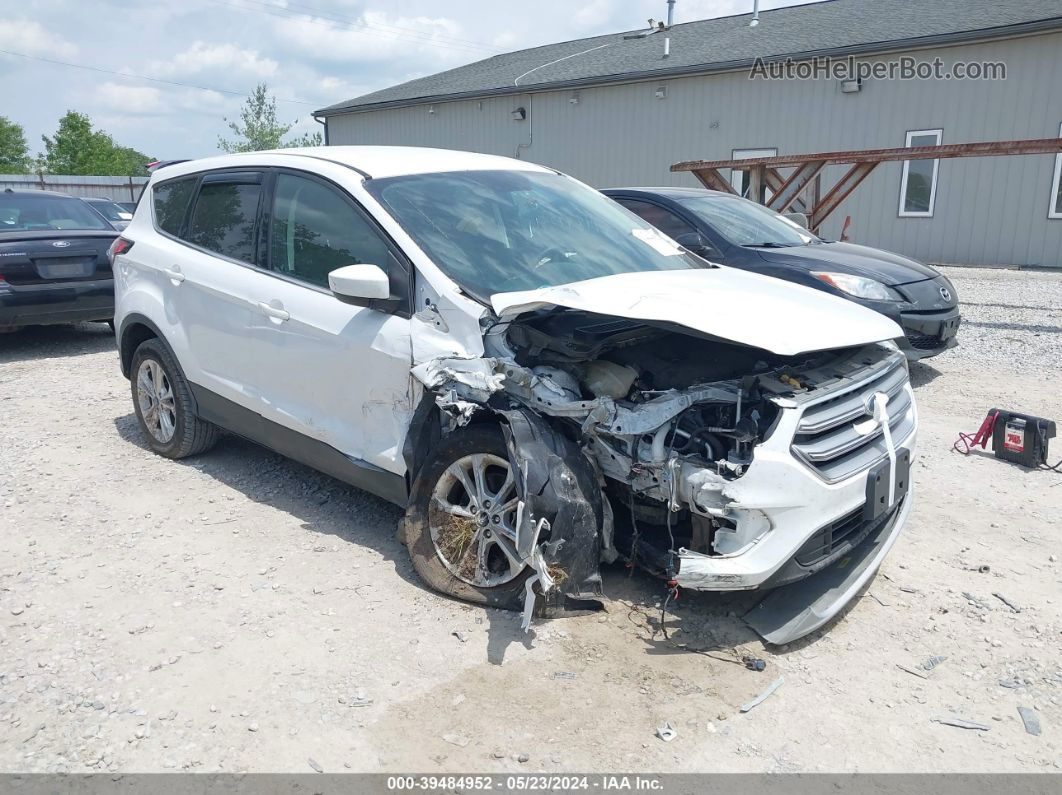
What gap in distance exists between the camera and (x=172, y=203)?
16.5ft

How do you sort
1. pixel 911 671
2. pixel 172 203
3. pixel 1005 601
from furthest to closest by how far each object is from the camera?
pixel 172 203
pixel 1005 601
pixel 911 671

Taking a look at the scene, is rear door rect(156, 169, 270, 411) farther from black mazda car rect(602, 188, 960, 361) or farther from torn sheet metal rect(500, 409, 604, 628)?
black mazda car rect(602, 188, 960, 361)

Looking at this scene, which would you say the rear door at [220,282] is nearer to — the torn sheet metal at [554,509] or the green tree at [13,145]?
the torn sheet metal at [554,509]

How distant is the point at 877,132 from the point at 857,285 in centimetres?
1146

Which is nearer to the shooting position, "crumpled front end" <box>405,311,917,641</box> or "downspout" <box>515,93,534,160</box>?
"crumpled front end" <box>405,311,917,641</box>

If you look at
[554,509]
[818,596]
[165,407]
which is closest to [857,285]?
[818,596]

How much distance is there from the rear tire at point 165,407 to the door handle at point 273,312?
1051 mm

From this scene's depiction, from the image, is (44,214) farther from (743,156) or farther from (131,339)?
(743,156)

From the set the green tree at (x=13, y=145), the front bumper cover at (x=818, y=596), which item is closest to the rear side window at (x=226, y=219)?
the front bumper cover at (x=818, y=596)

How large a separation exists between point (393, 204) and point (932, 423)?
13.6 feet

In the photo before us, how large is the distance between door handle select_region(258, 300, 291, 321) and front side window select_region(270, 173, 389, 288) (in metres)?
0.19

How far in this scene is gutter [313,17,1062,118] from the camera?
14.2m

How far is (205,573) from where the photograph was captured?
3.68 metres

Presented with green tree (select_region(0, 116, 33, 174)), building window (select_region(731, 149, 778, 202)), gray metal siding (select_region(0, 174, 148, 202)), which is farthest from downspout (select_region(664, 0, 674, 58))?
green tree (select_region(0, 116, 33, 174))
